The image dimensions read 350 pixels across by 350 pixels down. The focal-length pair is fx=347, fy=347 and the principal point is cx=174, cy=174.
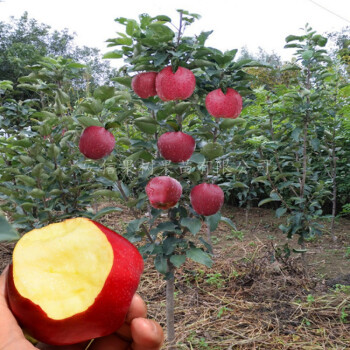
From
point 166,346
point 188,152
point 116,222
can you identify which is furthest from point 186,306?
point 116,222

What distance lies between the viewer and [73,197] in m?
1.81

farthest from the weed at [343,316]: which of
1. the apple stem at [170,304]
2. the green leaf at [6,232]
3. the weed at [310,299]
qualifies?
the green leaf at [6,232]

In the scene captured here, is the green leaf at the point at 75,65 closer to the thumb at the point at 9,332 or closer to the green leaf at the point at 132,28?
the green leaf at the point at 132,28

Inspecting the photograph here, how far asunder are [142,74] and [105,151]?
262mm

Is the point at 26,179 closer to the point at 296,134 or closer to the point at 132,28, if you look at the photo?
the point at 132,28

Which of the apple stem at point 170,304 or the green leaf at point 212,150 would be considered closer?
the green leaf at point 212,150

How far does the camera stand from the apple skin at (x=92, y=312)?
0.62 m

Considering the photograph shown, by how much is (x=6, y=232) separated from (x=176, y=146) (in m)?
0.80

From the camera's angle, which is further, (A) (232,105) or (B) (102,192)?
(B) (102,192)

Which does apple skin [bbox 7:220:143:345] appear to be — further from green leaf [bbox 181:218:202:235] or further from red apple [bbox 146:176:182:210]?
green leaf [bbox 181:218:202:235]

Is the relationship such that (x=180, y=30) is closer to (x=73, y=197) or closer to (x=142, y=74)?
(x=142, y=74)

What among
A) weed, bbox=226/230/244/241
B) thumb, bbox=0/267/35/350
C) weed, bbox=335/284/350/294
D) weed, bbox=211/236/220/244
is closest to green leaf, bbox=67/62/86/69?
thumb, bbox=0/267/35/350

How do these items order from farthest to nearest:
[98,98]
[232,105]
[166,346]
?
[166,346] < [98,98] < [232,105]

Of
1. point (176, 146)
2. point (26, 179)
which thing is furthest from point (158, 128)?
point (26, 179)
